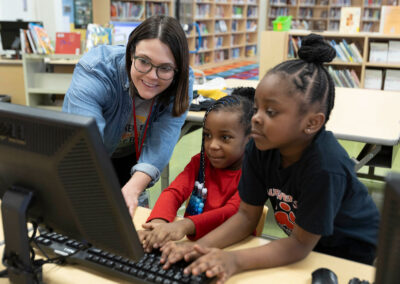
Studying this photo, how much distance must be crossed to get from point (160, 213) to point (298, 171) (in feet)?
1.29

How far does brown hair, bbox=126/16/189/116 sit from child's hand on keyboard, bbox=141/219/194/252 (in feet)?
1.74

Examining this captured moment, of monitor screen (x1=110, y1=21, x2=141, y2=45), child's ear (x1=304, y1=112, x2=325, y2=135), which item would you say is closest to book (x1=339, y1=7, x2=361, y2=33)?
monitor screen (x1=110, y1=21, x2=141, y2=45)

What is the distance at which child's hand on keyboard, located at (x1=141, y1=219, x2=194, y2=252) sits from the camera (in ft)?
3.07

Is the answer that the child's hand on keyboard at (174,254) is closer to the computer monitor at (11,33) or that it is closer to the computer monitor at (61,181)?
the computer monitor at (61,181)

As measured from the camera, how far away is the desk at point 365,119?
1979 mm

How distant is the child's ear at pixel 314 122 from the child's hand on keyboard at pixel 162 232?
38cm

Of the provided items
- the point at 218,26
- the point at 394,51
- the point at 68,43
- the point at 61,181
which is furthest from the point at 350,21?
the point at 218,26

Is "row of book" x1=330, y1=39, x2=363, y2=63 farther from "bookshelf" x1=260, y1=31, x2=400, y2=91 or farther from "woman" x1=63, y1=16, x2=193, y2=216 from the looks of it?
"woman" x1=63, y1=16, x2=193, y2=216

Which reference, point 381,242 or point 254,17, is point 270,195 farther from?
point 254,17

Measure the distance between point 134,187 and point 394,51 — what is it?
14.3 ft

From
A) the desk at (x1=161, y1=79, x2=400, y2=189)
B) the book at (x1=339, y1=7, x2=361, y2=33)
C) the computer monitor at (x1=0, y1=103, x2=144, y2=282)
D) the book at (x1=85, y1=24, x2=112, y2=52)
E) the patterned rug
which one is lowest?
the patterned rug

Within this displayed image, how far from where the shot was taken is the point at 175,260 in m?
0.85

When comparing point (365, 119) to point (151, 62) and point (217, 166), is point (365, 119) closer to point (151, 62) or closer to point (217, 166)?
point (217, 166)

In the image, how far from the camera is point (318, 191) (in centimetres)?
88
